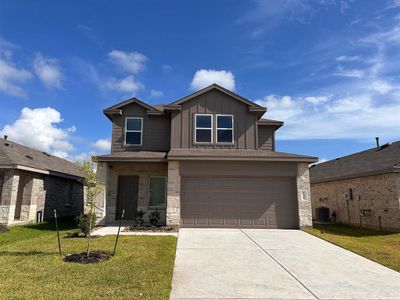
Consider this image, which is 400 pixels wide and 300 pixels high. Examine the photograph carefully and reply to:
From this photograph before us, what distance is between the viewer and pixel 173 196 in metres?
12.1

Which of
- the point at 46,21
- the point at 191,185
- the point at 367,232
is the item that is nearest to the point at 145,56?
the point at 46,21

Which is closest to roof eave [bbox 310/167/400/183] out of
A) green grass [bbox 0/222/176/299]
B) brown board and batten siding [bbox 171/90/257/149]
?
brown board and batten siding [bbox 171/90/257/149]

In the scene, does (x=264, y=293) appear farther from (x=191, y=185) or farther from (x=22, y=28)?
(x=22, y=28)

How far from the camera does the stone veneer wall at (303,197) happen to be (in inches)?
481

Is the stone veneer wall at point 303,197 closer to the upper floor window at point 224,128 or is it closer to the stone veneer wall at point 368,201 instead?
the upper floor window at point 224,128

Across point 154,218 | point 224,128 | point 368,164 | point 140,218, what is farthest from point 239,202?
point 368,164

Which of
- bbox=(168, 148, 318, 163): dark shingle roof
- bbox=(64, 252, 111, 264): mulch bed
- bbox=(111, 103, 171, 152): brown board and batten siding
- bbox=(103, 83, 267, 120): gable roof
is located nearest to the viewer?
bbox=(64, 252, 111, 264): mulch bed

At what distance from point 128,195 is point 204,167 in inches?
174

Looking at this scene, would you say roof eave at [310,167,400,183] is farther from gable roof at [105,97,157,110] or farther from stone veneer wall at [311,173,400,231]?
gable roof at [105,97,157,110]

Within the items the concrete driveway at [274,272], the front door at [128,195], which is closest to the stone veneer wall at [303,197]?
the concrete driveway at [274,272]

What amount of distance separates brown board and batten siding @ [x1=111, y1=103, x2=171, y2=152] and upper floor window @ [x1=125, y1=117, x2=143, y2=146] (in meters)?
0.17

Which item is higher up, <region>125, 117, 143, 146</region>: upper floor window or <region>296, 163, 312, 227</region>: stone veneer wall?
<region>125, 117, 143, 146</region>: upper floor window

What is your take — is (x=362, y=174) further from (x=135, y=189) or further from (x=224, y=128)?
(x=135, y=189)

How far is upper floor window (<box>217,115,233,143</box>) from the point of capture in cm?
1449
